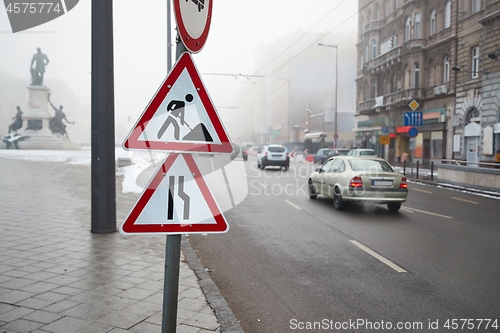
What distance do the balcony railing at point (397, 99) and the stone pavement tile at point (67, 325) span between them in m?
36.2

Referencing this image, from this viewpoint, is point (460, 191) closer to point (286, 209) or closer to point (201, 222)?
point (286, 209)

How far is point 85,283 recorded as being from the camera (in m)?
4.94

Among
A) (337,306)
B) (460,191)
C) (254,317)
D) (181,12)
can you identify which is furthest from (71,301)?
(460,191)

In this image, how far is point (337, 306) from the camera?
4660 millimetres

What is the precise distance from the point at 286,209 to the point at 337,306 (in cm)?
752

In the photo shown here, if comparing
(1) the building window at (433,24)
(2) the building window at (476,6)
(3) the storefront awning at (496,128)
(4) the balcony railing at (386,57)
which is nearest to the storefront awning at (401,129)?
(4) the balcony railing at (386,57)

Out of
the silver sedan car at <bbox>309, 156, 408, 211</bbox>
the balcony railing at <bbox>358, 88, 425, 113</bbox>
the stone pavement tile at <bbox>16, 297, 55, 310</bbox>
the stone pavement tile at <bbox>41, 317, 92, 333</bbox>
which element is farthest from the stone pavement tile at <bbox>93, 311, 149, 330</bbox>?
the balcony railing at <bbox>358, 88, 425, 113</bbox>

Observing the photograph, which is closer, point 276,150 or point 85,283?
point 85,283

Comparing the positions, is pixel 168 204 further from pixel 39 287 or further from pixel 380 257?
pixel 380 257

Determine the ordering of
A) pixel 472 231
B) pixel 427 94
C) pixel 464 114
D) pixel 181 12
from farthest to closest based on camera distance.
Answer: pixel 427 94 → pixel 464 114 → pixel 472 231 → pixel 181 12

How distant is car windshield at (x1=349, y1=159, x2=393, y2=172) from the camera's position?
11.8m

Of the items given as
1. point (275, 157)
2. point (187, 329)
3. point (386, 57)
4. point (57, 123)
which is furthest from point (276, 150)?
point (57, 123)

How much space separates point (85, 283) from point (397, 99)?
3792 centimetres

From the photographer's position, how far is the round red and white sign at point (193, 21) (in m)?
2.71
